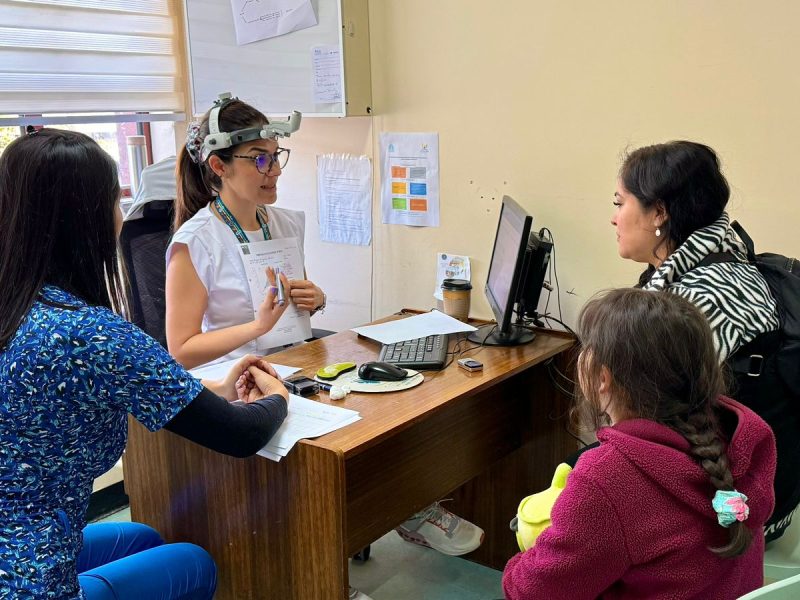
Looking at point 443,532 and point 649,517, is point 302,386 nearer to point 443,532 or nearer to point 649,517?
point 443,532

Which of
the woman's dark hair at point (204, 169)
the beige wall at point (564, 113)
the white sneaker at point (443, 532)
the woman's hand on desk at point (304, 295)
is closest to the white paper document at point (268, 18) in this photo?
the beige wall at point (564, 113)

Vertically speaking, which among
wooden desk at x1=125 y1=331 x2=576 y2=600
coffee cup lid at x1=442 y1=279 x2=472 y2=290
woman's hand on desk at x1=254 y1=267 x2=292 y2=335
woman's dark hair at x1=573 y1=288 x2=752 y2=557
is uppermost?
woman's dark hair at x1=573 y1=288 x2=752 y2=557

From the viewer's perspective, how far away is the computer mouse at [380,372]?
192 centimetres

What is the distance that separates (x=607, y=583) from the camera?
1.17 metres

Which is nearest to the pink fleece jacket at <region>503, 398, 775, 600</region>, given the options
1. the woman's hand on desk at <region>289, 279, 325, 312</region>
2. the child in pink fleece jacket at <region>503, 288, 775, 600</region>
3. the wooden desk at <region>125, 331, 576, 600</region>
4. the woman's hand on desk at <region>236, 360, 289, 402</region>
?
the child in pink fleece jacket at <region>503, 288, 775, 600</region>

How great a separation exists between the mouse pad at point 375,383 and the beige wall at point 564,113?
73cm

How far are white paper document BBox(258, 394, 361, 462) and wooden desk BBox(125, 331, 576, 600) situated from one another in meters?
0.03

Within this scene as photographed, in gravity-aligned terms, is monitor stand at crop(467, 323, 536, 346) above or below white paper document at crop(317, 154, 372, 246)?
below

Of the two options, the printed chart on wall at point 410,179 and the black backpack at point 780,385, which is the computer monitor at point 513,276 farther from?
the black backpack at point 780,385

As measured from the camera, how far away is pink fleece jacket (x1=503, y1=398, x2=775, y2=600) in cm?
112

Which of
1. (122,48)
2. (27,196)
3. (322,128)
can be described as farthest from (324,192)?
(27,196)

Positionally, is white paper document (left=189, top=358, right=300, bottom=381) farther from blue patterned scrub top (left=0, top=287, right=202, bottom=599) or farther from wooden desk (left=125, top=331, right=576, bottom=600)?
blue patterned scrub top (left=0, top=287, right=202, bottom=599)

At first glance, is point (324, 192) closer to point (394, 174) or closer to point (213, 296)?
point (394, 174)

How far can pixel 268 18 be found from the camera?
2824mm
